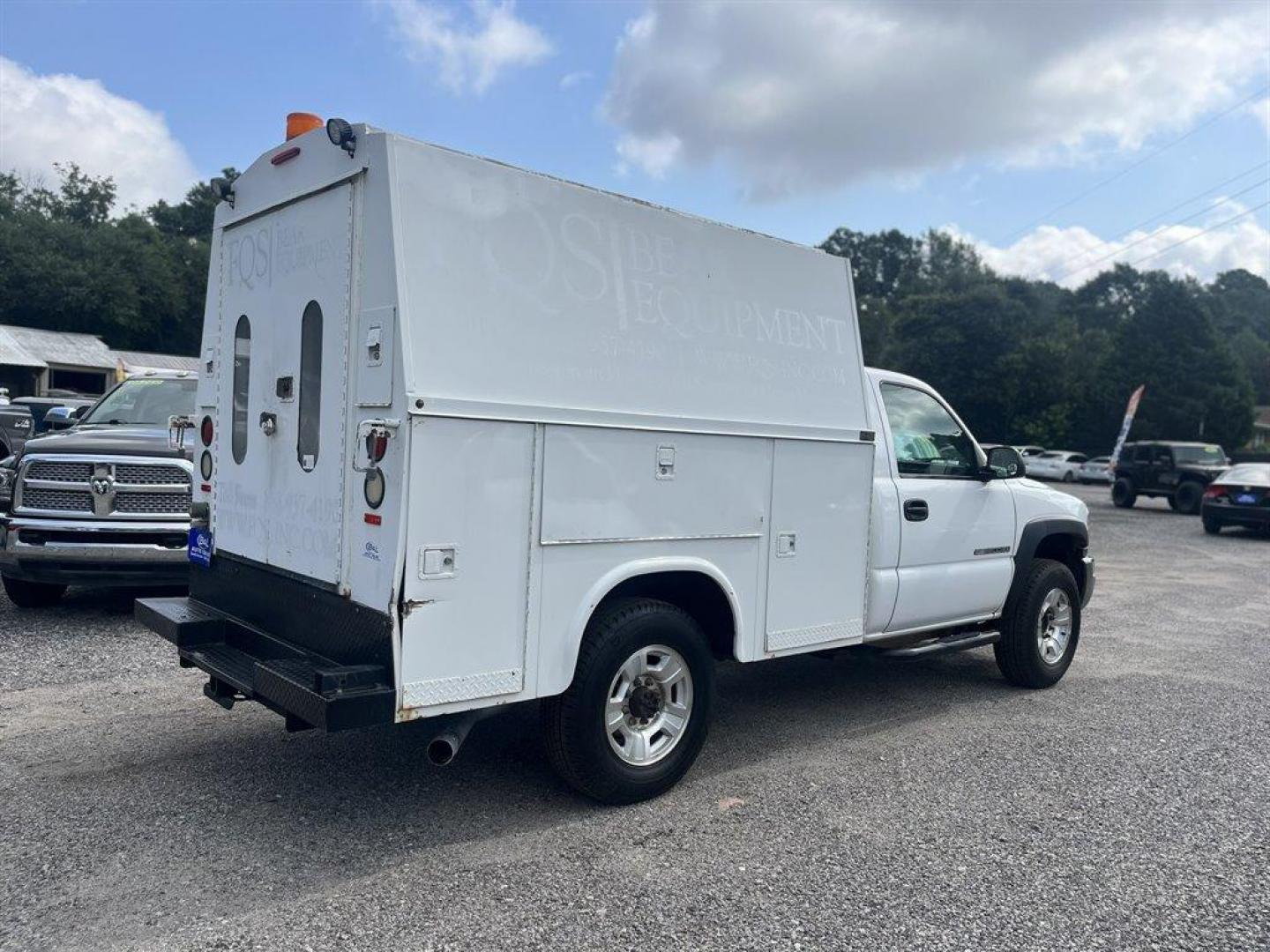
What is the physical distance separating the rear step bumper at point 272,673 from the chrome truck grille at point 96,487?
8.62ft

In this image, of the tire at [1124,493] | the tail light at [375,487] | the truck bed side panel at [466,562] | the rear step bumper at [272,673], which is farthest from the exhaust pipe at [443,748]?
the tire at [1124,493]

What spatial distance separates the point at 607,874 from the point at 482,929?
0.62 m

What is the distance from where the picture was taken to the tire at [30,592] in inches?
316

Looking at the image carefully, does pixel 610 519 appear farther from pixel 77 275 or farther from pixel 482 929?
pixel 77 275

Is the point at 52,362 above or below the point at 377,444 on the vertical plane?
above

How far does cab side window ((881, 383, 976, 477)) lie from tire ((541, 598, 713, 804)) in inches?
80.3

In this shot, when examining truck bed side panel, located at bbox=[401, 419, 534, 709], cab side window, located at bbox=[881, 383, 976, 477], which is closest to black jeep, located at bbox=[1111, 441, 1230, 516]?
cab side window, located at bbox=[881, 383, 976, 477]

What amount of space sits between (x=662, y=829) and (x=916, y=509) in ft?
8.53

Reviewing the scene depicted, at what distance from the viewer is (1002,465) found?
642 cm

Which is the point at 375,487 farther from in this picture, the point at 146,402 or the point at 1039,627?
the point at 146,402

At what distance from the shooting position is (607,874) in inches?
151

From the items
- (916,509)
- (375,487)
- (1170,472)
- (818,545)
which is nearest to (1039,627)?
(916,509)

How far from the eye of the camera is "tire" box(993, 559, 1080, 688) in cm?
673

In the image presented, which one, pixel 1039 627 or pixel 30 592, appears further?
pixel 30 592
